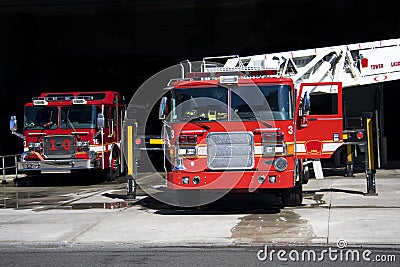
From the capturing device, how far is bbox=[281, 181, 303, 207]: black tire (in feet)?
45.1

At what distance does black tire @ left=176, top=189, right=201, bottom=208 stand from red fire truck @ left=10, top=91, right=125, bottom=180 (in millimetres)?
6397

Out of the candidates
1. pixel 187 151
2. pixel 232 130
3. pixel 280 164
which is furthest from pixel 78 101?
pixel 280 164

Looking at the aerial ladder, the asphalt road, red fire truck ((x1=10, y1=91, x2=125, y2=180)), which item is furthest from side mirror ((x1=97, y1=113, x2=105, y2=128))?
the asphalt road

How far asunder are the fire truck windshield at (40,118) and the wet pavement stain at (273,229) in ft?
30.6

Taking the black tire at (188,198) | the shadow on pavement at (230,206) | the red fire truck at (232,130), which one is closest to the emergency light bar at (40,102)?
the shadow on pavement at (230,206)

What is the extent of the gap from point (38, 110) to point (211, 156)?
9.55 metres

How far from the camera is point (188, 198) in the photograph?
13.8m

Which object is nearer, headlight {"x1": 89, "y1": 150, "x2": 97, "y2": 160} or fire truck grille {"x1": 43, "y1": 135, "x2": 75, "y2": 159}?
fire truck grille {"x1": 43, "y1": 135, "x2": 75, "y2": 159}

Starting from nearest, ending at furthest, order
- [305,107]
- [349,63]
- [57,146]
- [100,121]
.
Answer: [305,107] → [349,63] → [100,121] → [57,146]

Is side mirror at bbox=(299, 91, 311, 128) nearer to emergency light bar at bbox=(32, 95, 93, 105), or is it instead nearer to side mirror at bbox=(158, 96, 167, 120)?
side mirror at bbox=(158, 96, 167, 120)

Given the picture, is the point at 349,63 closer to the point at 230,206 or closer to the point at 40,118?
the point at 230,206

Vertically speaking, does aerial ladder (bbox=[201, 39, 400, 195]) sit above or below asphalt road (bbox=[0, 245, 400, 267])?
above

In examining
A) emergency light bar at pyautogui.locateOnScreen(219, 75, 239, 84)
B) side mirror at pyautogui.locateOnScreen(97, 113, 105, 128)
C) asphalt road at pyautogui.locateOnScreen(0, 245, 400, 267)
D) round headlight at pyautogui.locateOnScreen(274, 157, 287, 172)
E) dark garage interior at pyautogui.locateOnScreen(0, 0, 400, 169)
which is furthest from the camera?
dark garage interior at pyautogui.locateOnScreen(0, 0, 400, 169)

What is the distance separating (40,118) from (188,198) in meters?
8.12
